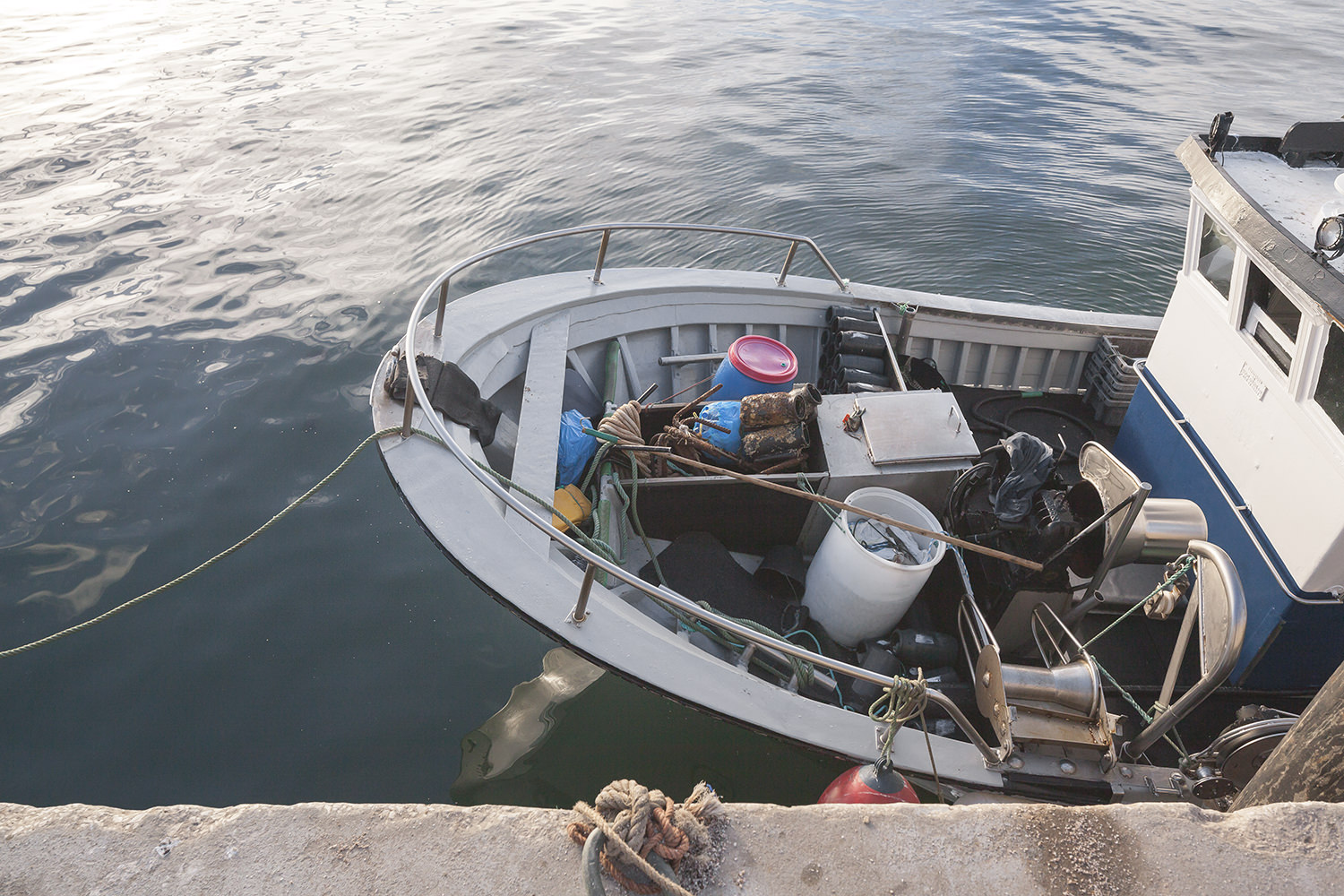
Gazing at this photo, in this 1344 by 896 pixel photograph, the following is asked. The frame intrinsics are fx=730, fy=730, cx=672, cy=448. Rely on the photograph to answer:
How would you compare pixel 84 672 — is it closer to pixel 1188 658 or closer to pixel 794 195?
pixel 1188 658

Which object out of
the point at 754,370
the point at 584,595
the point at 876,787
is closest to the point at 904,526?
the point at 876,787

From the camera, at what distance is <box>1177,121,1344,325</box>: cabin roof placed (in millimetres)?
3322

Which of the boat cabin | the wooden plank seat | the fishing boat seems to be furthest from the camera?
the wooden plank seat

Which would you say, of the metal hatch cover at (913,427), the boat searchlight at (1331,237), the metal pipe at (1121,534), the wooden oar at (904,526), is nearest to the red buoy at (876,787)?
the wooden oar at (904,526)

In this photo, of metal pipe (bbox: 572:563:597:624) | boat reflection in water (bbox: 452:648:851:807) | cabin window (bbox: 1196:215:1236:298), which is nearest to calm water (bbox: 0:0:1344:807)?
boat reflection in water (bbox: 452:648:851:807)

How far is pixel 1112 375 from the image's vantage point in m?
5.62

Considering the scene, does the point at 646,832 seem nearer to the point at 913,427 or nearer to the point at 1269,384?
the point at 913,427

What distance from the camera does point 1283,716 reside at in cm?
326

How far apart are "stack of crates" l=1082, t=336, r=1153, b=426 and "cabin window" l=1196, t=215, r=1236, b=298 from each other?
1.16m

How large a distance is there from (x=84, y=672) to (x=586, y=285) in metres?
4.04

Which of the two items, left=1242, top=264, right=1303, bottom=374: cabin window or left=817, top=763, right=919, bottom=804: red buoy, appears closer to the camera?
left=817, top=763, right=919, bottom=804: red buoy

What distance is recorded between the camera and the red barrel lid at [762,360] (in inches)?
192

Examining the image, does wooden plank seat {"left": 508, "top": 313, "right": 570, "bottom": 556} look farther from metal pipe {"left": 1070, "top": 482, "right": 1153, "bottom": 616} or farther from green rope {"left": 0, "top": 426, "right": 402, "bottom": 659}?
metal pipe {"left": 1070, "top": 482, "right": 1153, "bottom": 616}

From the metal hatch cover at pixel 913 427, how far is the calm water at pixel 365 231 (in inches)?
74.9
